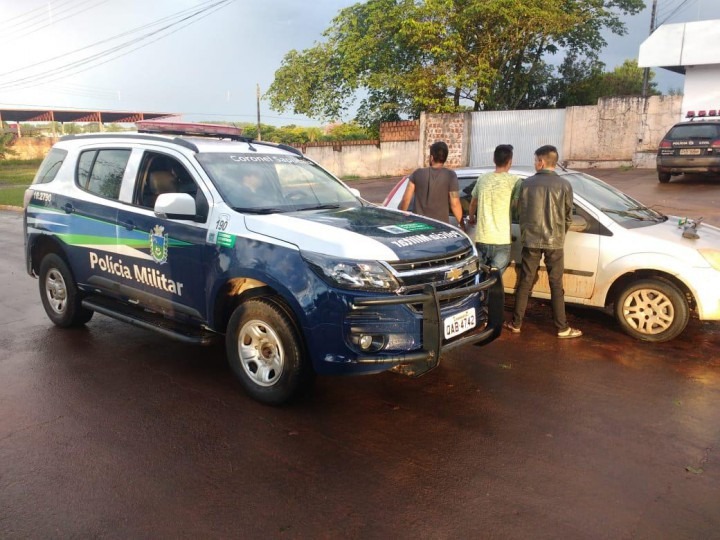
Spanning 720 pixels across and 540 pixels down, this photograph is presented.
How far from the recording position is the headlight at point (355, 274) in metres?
3.62

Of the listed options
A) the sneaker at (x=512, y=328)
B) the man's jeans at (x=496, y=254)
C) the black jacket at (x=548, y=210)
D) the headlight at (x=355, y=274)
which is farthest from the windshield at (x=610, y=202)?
the headlight at (x=355, y=274)

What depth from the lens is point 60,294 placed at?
5.88 m

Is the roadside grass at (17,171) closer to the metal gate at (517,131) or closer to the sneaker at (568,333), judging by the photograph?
the metal gate at (517,131)

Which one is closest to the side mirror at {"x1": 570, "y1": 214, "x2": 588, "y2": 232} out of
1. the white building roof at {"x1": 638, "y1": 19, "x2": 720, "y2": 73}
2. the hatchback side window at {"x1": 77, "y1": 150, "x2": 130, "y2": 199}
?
the hatchback side window at {"x1": 77, "y1": 150, "x2": 130, "y2": 199}

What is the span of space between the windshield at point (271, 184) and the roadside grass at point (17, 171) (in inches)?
1141

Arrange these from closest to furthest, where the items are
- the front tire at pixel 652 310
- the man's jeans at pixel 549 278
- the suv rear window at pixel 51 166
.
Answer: the front tire at pixel 652 310 < the man's jeans at pixel 549 278 < the suv rear window at pixel 51 166

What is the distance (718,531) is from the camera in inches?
108

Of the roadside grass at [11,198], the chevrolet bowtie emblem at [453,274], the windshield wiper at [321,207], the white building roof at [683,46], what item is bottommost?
the roadside grass at [11,198]

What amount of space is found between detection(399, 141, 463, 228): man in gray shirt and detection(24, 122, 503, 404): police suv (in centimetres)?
93

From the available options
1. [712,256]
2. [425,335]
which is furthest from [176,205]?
[712,256]

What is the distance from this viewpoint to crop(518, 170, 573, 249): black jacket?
529cm

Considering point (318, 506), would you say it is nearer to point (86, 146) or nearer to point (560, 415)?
point (560, 415)

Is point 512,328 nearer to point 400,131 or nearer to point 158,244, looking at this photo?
point 158,244

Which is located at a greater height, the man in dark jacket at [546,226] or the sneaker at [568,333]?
the man in dark jacket at [546,226]
